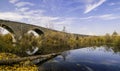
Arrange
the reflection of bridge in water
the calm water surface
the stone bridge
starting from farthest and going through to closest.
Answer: the reflection of bridge in water → the stone bridge → the calm water surface

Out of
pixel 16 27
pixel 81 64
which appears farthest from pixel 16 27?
pixel 81 64

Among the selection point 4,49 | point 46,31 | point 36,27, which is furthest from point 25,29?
point 4,49

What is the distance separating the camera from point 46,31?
79.9 meters

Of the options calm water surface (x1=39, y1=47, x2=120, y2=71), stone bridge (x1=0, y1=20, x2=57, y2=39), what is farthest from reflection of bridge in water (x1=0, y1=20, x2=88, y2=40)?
calm water surface (x1=39, y1=47, x2=120, y2=71)

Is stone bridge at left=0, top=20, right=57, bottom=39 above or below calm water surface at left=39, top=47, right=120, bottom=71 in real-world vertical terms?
above

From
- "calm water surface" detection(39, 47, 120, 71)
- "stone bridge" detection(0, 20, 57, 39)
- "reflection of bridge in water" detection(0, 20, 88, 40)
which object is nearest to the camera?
"calm water surface" detection(39, 47, 120, 71)

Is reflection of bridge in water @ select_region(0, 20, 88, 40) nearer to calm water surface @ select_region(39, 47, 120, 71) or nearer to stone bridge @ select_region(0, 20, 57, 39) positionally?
stone bridge @ select_region(0, 20, 57, 39)

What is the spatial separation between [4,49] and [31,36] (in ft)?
107

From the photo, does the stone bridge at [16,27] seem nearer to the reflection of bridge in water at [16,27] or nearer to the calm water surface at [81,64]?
the reflection of bridge in water at [16,27]

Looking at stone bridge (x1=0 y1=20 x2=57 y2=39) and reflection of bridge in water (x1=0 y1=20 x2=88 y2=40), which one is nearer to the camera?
stone bridge (x1=0 y1=20 x2=57 y2=39)

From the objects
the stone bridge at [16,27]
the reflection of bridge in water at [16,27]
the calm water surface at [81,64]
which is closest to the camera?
the calm water surface at [81,64]

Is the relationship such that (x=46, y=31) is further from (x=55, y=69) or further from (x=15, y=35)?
(x=55, y=69)

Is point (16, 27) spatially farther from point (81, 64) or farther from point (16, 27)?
point (81, 64)

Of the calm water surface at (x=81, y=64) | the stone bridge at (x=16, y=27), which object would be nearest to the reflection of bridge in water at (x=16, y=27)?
the stone bridge at (x=16, y=27)
